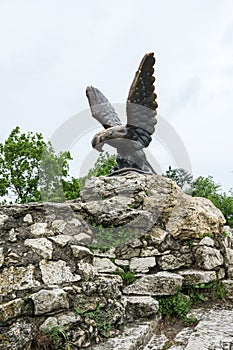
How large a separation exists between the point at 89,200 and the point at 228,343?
99.6 inches

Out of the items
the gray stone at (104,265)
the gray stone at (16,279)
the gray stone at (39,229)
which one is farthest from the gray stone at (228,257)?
the gray stone at (16,279)

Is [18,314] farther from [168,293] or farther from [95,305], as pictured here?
[168,293]

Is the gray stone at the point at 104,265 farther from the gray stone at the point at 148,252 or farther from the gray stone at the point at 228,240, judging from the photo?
the gray stone at the point at 228,240

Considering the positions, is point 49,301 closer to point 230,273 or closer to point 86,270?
point 86,270

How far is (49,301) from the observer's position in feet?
→ 7.64

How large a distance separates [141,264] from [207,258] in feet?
2.61

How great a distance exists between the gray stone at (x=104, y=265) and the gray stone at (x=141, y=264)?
0.62 ft

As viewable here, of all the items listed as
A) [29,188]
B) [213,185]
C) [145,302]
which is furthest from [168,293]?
[29,188]

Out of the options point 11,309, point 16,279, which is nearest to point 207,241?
point 16,279

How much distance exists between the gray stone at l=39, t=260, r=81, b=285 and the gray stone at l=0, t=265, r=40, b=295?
0.08 m

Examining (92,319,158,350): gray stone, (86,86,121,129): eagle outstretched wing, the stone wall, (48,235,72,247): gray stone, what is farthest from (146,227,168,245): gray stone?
(86,86,121,129): eagle outstretched wing

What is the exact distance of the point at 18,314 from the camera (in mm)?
2186

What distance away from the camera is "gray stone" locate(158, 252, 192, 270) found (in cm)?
400

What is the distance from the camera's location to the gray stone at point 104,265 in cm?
380
